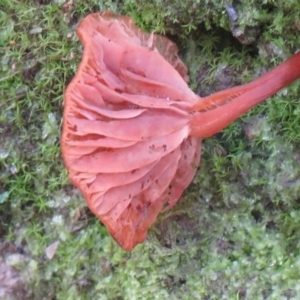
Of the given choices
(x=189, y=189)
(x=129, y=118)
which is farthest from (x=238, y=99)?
(x=189, y=189)

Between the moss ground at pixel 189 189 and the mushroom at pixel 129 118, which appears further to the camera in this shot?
the moss ground at pixel 189 189

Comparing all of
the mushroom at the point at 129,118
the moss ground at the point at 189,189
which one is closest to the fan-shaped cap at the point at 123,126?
the mushroom at the point at 129,118

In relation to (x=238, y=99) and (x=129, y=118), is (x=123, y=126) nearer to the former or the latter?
(x=129, y=118)

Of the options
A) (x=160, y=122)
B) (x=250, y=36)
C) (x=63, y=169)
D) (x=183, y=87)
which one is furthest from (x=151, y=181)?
(x=250, y=36)

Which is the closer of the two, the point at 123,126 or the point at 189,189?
the point at 123,126

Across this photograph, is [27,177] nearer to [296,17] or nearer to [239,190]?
[239,190]

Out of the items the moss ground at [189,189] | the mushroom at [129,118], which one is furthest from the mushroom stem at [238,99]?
the moss ground at [189,189]

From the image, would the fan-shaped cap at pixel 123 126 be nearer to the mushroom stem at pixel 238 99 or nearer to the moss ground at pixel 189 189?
the mushroom stem at pixel 238 99

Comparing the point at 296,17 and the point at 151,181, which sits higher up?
the point at 296,17
